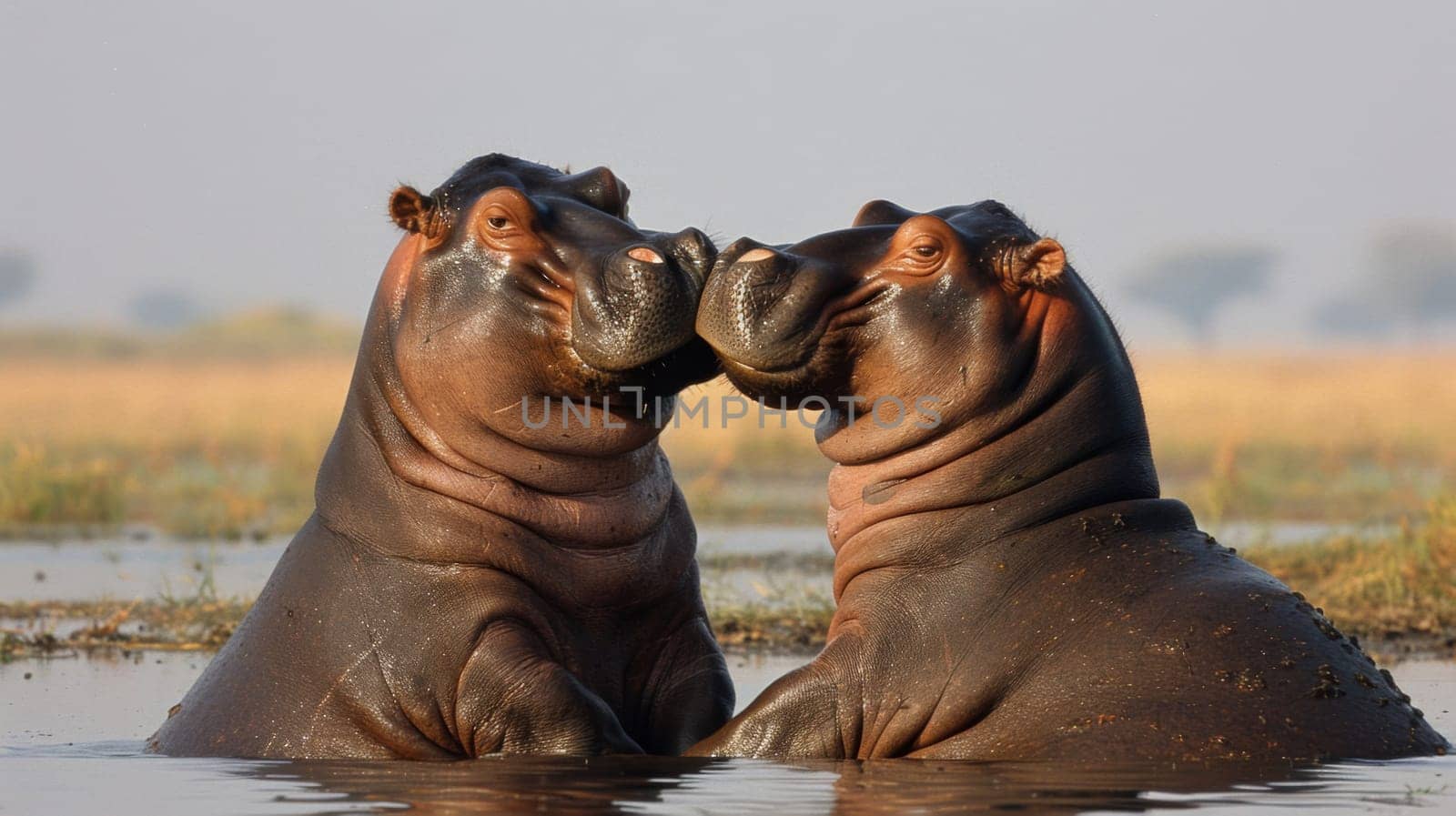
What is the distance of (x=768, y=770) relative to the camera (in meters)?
7.22

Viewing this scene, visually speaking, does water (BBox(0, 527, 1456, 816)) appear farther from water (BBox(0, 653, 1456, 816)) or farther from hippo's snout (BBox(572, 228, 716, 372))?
hippo's snout (BBox(572, 228, 716, 372))

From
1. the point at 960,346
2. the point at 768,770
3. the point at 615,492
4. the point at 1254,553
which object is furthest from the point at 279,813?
the point at 1254,553

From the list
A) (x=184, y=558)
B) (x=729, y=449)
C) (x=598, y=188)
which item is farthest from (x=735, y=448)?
(x=598, y=188)

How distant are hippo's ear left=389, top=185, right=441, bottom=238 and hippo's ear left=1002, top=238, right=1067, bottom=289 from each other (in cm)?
207

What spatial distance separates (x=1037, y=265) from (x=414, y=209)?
7.40 feet

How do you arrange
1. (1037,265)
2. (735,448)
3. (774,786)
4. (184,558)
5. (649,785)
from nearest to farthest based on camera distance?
1. (774,786)
2. (649,785)
3. (1037,265)
4. (184,558)
5. (735,448)

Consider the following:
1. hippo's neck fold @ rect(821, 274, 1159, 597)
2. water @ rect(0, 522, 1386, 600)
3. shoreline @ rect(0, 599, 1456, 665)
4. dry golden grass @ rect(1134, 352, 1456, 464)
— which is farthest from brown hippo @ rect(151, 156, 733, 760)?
dry golden grass @ rect(1134, 352, 1456, 464)

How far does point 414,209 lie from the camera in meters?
8.31

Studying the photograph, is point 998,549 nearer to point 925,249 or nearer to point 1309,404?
point 925,249

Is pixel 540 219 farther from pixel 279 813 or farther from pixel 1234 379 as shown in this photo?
pixel 1234 379

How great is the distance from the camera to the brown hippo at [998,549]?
7.36 m

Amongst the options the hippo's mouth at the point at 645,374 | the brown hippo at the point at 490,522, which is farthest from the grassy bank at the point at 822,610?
the hippo's mouth at the point at 645,374

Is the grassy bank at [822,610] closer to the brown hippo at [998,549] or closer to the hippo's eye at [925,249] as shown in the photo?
the brown hippo at [998,549]

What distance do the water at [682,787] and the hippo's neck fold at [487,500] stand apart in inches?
31.5
